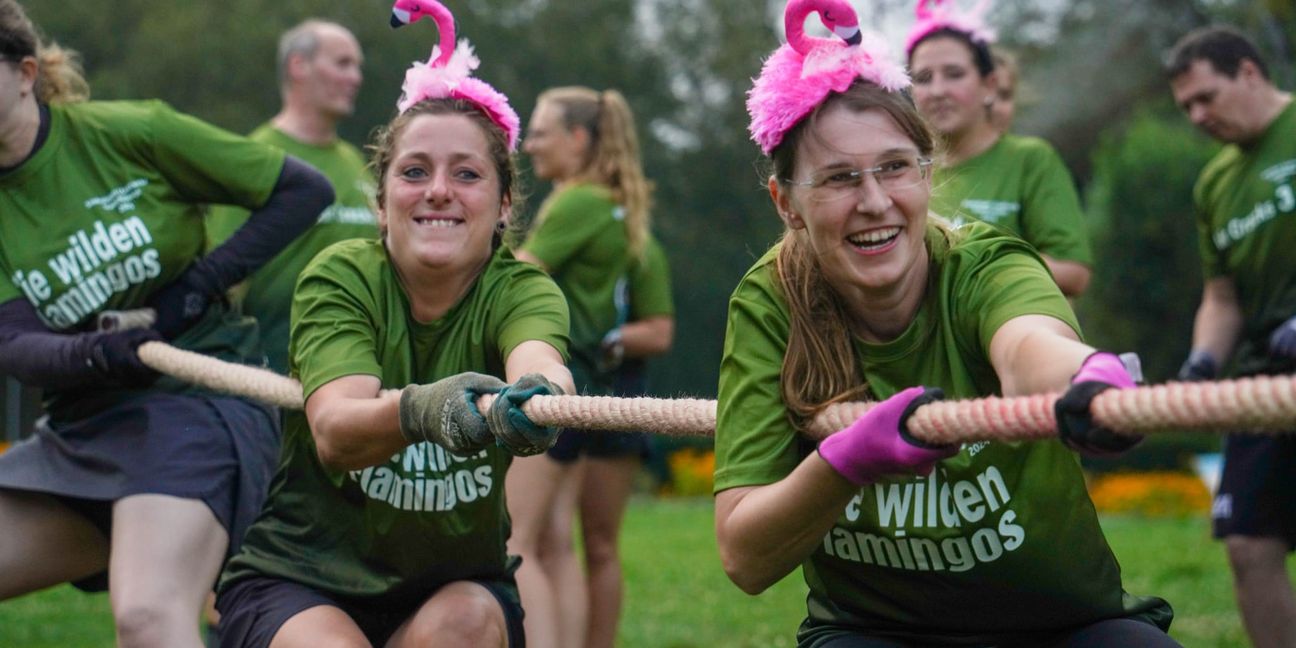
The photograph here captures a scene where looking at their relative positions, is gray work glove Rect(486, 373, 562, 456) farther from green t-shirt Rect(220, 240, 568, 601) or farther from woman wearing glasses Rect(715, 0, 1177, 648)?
green t-shirt Rect(220, 240, 568, 601)

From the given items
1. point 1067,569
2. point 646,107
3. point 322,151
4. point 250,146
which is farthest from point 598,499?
point 646,107

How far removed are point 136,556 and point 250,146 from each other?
1274 millimetres

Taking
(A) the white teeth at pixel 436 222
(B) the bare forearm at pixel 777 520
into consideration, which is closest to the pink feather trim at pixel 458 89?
(A) the white teeth at pixel 436 222

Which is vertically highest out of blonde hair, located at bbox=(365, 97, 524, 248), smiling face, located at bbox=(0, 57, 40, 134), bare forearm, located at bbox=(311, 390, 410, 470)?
smiling face, located at bbox=(0, 57, 40, 134)

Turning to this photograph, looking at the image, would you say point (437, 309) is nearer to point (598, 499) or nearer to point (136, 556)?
point (136, 556)

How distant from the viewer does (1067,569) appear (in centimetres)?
292

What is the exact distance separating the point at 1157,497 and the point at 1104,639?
1218 centimetres

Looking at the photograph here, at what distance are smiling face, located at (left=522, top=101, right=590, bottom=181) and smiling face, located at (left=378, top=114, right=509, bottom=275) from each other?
2761 mm

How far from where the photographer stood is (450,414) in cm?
298

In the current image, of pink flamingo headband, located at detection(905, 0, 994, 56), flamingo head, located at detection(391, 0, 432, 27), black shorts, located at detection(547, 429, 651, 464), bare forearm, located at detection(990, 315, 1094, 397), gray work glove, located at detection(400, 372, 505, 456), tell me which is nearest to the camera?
bare forearm, located at detection(990, 315, 1094, 397)

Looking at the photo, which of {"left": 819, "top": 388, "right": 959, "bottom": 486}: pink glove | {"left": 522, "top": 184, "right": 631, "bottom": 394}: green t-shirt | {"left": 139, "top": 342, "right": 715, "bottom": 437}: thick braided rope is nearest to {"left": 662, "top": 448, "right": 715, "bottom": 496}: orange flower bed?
{"left": 522, "top": 184, "right": 631, "bottom": 394}: green t-shirt

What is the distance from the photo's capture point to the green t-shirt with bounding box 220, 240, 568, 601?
3498 mm

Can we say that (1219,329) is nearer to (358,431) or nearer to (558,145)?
(558,145)

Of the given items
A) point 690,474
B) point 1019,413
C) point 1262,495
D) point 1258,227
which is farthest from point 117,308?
point 690,474
